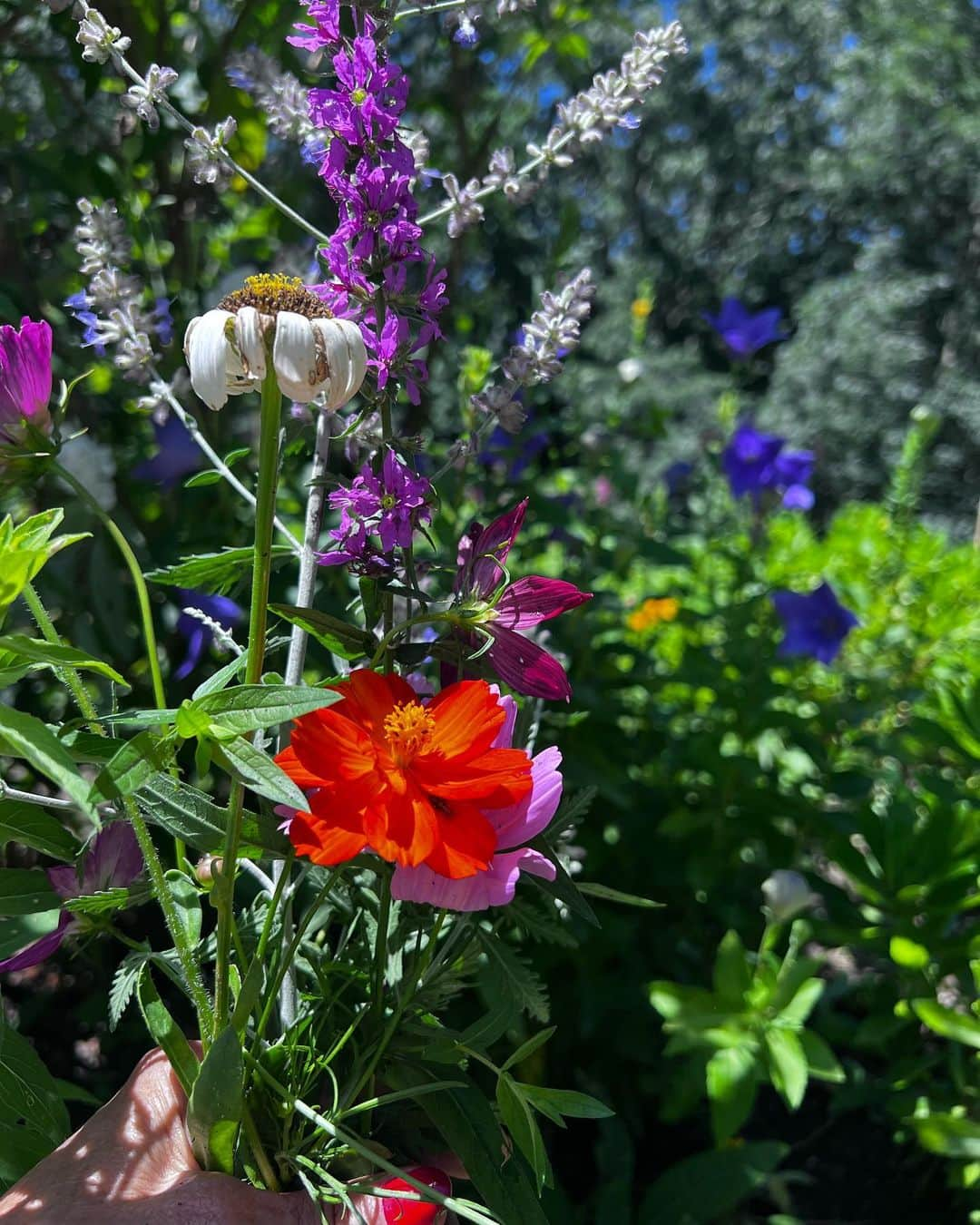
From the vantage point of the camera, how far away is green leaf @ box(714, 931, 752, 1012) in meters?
1.25

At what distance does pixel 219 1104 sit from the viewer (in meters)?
0.51

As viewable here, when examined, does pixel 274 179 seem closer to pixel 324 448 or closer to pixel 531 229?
pixel 324 448

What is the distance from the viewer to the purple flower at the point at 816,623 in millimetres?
1659

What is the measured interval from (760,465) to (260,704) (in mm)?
1516

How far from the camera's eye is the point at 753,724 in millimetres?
1613

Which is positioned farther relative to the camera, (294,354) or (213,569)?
(213,569)

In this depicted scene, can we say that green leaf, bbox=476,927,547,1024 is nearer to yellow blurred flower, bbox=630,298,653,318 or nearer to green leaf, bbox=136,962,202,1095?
green leaf, bbox=136,962,202,1095

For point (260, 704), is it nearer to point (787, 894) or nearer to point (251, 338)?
point (251, 338)

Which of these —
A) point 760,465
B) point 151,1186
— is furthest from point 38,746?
point 760,465

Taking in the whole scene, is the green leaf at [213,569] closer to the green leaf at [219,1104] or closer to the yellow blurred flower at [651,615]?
the green leaf at [219,1104]

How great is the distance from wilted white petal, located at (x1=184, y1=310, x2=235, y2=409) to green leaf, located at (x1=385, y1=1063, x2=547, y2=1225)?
37cm

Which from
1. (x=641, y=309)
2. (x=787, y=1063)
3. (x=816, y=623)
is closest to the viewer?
(x=787, y=1063)

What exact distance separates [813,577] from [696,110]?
38.8 ft

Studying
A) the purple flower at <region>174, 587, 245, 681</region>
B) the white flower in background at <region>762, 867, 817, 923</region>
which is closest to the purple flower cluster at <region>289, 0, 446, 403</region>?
the purple flower at <region>174, 587, 245, 681</region>
